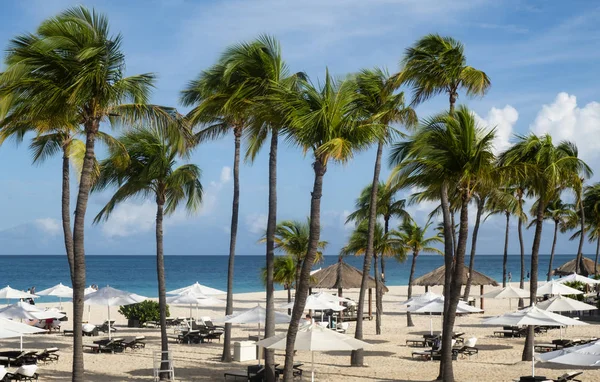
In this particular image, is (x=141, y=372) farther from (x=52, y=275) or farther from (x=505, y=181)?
(x=52, y=275)

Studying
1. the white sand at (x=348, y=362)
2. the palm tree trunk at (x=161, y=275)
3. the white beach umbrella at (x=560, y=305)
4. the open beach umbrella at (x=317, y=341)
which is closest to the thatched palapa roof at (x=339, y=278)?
the white sand at (x=348, y=362)

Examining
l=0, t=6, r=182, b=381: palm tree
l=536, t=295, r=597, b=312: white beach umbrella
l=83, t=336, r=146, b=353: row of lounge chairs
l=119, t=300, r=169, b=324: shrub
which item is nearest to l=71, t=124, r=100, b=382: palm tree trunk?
l=0, t=6, r=182, b=381: palm tree

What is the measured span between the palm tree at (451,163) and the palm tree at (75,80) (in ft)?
21.1

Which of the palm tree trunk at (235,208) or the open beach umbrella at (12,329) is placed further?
the palm tree trunk at (235,208)

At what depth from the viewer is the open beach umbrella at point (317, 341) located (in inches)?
602

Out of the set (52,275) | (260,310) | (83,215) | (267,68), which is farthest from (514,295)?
(52,275)

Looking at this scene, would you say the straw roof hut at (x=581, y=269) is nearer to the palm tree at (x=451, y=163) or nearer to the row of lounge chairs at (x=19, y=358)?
the palm tree at (x=451, y=163)

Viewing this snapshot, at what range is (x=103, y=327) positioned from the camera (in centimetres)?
3070

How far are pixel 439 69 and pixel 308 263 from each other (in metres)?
8.16

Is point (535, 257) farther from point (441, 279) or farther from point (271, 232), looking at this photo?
point (441, 279)

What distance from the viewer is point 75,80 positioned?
14.1 metres

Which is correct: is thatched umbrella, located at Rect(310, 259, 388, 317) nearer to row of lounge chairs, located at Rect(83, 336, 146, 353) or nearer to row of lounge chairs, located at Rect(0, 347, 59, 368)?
row of lounge chairs, located at Rect(83, 336, 146, 353)

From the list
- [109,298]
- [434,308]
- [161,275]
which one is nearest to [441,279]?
[434,308]

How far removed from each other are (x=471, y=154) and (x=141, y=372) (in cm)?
1042
